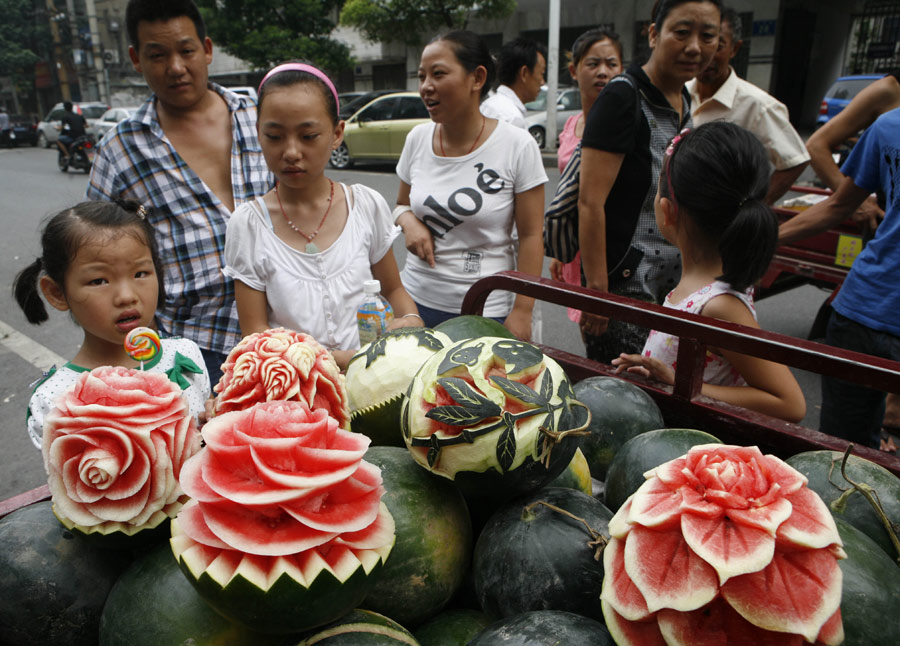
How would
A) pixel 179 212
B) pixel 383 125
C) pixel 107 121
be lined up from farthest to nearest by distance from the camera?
pixel 107 121, pixel 383 125, pixel 179 212

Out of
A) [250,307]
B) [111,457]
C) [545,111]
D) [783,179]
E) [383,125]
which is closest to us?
[111,457]

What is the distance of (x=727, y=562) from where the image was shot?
0.78 metres

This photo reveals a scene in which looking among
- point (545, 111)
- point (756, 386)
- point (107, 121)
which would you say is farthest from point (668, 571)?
point (107, 121)

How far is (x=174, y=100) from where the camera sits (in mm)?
2582

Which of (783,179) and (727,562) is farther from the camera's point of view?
(783,179)

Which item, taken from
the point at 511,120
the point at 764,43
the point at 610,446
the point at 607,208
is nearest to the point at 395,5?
the point at 764,43

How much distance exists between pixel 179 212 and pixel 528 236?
4.91 feet

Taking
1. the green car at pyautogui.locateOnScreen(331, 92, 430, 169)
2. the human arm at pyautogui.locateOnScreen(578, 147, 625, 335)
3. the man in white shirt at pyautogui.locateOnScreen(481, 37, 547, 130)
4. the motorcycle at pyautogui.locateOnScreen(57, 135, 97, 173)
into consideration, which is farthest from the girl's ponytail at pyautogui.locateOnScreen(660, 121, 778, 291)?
the motorcycle at pyautogui.locateOnScreen(57, 135, 97, 173)

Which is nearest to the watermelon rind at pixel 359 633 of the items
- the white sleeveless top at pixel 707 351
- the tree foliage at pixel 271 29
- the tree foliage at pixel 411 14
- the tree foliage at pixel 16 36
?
the white sleeveless top at pixel 707 351

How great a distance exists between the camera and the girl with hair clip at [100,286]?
5.70 feet

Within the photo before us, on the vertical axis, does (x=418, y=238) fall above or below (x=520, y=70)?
below

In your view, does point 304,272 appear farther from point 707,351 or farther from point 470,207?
point 707,351

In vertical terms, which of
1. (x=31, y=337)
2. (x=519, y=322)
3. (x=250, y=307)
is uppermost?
(x=250, y=307)

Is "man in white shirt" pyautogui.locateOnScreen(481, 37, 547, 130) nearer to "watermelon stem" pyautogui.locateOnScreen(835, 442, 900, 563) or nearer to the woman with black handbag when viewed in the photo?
the woman with black handbag
